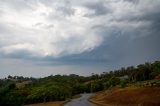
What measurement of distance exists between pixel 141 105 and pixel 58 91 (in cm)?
A: 6844

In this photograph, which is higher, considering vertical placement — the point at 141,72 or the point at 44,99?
the point at 141,72

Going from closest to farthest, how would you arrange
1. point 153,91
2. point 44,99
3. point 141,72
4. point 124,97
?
point 153,91 < point 124,97 < point 44,99 < point 141,72

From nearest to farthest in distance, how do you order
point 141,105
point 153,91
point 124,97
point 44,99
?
point 141,105
point 153,91
point 124,97
point 44,99

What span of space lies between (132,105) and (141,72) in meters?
104

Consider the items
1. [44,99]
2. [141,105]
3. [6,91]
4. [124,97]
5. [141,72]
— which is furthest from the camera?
[141,72]

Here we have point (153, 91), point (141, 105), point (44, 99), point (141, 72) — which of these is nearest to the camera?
point (141, 105)

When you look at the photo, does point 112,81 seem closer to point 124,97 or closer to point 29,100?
point 29,100

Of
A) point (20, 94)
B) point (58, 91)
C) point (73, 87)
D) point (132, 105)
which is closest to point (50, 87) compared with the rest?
point (58, 91)

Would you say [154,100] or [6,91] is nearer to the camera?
[154,100]

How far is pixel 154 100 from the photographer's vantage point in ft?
272

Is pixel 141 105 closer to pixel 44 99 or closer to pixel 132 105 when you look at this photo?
pixel 132 105

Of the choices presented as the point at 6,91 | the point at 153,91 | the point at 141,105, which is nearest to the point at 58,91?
the point at 6,91

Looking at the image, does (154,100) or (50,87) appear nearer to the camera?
(154,100)

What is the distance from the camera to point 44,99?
141250mm
